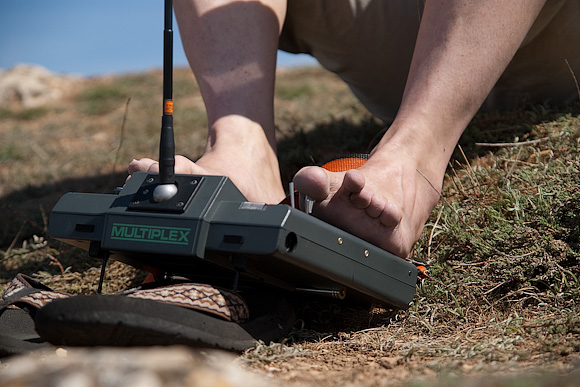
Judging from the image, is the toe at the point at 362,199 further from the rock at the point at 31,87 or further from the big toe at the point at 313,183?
the rock at the point at 31,87

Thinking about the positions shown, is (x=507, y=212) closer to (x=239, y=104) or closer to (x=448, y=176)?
(x=448, y=176)

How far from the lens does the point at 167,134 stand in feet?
4.36

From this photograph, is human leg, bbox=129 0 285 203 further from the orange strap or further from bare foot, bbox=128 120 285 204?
the orange strap

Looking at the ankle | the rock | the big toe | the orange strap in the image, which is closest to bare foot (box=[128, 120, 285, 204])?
the ankle

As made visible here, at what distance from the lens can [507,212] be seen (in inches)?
68.1

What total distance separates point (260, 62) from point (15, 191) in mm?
1887

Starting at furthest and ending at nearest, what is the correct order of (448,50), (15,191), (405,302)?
(15,191) → (448,50) → (405,302)

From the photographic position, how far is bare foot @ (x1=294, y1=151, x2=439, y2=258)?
133 centimetres

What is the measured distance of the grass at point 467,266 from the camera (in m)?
1.20

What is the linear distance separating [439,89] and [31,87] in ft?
21.7

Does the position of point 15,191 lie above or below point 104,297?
below

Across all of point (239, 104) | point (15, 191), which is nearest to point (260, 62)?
point (239, 104)

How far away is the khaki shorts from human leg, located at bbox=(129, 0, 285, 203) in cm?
35

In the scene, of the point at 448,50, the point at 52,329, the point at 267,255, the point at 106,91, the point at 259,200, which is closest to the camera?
the point at 52,329
